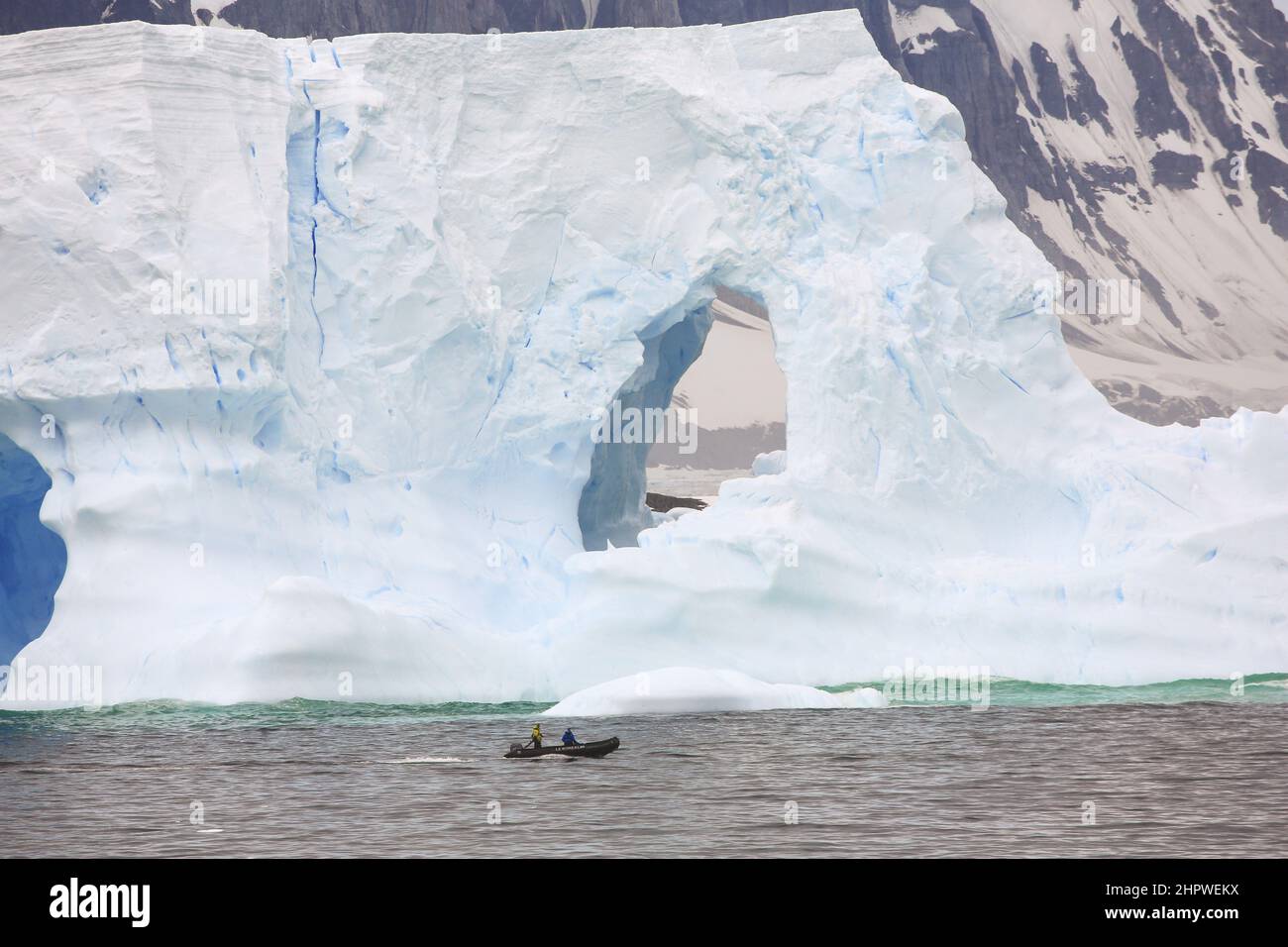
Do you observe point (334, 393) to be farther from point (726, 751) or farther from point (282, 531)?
point (726, 751)

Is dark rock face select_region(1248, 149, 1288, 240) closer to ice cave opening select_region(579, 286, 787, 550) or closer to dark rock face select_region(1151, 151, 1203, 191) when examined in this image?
dark rock face select_region(1151, 151, 1203, 191)

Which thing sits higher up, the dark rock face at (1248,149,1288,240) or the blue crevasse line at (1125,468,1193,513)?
the dark rock face at (1248,149,1288,240)

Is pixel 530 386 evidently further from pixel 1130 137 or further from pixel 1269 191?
pixel 1269 191

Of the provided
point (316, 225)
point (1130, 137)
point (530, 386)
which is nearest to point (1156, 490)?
point (530, 386)


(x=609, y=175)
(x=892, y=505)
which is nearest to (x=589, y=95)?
(x=609, y=175)

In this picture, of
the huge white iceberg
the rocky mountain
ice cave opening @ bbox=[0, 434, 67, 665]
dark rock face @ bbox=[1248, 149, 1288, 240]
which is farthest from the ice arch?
dark rock face @ bbox=[1248, 149, 1288, 240]
